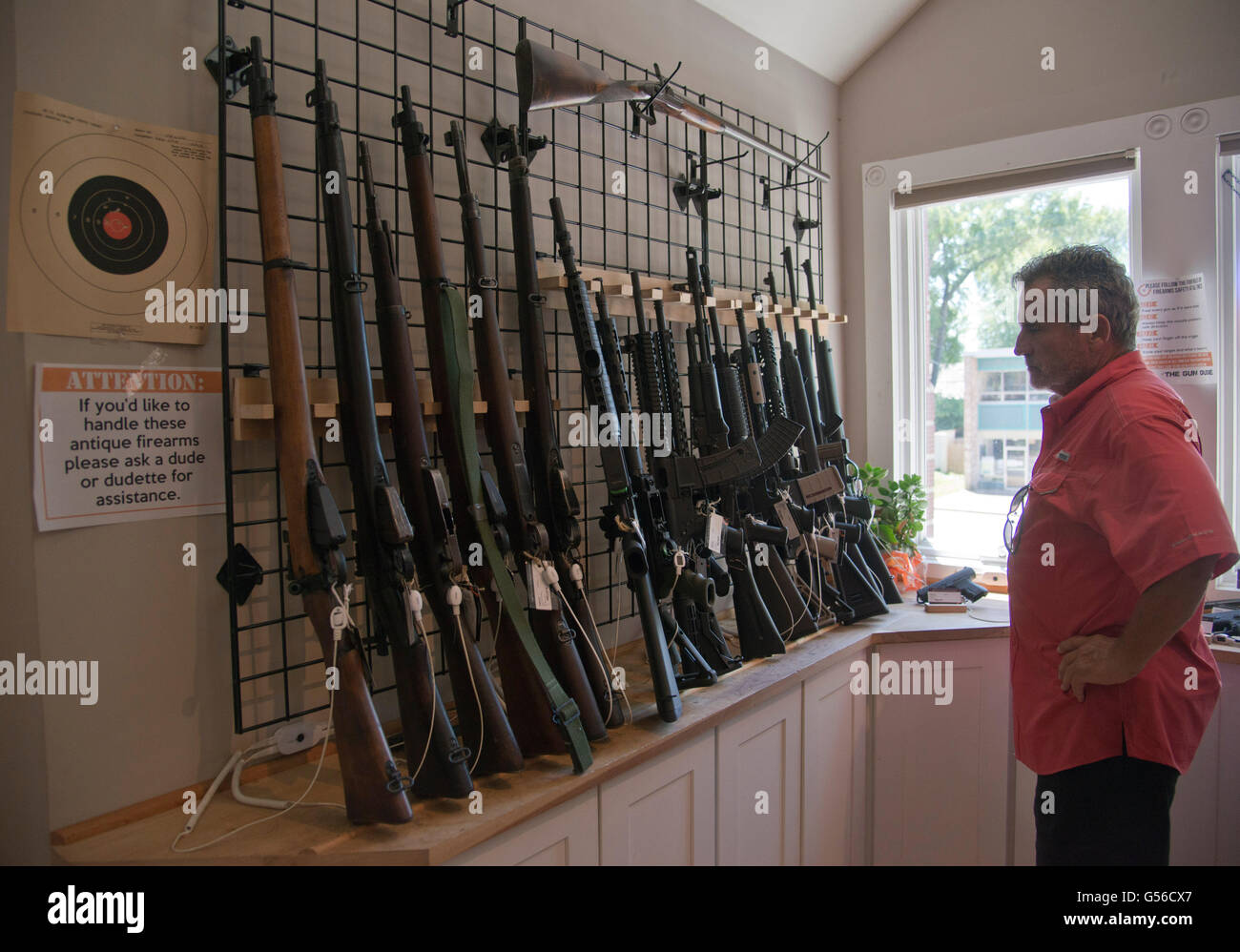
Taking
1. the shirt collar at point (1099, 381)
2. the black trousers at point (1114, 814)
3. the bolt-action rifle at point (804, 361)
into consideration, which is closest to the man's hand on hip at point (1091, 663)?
the black trousers at point (1114, 814)

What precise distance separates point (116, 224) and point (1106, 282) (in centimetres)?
181

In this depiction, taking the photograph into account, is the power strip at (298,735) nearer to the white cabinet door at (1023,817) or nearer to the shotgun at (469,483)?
the shotgun at (469,483)

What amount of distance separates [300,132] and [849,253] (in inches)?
94.1

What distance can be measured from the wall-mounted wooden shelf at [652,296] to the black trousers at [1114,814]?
1.45 metres

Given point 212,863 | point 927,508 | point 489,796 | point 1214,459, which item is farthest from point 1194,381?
point 212,863

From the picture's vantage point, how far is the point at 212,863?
1185mm

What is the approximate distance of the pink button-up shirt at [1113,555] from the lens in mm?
1356

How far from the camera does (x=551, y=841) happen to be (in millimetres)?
1390

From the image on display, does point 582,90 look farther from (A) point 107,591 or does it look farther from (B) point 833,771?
(B) point 833,771

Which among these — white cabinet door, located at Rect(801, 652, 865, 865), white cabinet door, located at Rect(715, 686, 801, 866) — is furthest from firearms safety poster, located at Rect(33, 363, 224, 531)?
white cabinet door, located at Rect(801, 652, 865, 865)

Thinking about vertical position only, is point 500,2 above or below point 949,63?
below

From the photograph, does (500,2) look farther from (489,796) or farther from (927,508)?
(927,508)

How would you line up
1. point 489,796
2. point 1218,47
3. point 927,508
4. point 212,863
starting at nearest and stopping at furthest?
1. point 212,863
2. point 489,796
3. point 1218,47
4. point 927,508
